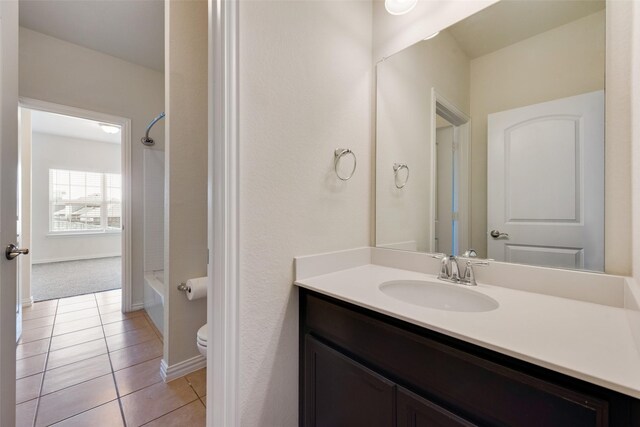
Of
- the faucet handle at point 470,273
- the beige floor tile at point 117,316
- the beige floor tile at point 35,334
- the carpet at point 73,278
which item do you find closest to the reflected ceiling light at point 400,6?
the faucet handle at point 470,273

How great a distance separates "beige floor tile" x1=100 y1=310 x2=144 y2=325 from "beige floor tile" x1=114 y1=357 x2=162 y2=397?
41.2 inches

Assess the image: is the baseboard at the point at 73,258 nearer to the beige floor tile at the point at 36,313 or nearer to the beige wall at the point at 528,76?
the beige floor tile at the point at 36,313

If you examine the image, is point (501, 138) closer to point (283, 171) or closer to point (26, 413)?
point (283, 171)

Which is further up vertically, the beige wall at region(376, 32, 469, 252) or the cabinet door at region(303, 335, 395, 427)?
the beige wall at region(376, 32, 469, 252)

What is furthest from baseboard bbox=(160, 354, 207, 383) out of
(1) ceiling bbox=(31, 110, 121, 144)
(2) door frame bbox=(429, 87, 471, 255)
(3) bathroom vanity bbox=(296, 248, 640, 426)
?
(1) ceiling bbox=(31, 110, 121, 144)

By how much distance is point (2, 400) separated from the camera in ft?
3.02

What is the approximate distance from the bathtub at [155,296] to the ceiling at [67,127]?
305 cm

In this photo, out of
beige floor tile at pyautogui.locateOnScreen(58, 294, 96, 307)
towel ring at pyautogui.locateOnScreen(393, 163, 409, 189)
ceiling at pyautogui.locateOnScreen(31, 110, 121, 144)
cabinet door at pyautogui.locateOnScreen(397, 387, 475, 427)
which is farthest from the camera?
ceiling at pyautogui.locateOnScreen(31, 110, 121, 144)

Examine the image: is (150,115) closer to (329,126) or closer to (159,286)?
(159,286)

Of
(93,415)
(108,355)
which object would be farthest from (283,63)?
(108,355)

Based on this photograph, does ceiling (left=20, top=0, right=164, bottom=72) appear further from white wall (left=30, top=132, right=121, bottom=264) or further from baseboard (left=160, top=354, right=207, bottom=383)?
white wall (left=30, top=132, right=121, bottom=264)

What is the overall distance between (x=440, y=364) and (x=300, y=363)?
2.10ft

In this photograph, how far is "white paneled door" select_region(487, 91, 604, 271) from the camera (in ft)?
2.87

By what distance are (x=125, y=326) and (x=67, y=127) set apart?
4.54 metres
